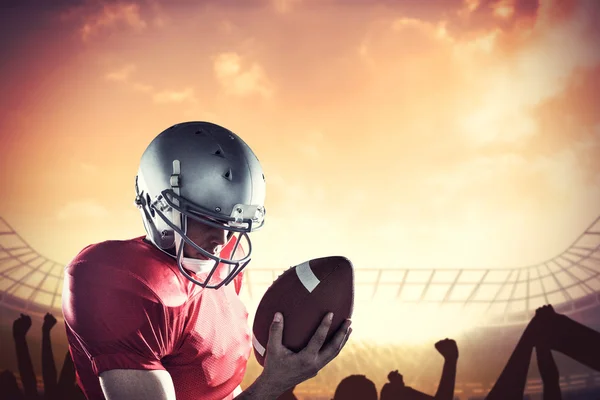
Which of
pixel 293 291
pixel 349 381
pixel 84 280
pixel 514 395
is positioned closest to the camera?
pixel 84 280

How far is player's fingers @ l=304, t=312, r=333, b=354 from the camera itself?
2.75 ft

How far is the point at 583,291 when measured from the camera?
350 cm

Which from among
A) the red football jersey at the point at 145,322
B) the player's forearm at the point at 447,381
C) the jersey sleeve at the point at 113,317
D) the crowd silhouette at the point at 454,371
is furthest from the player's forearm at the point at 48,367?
the jersey sleeve at the point at 113,317

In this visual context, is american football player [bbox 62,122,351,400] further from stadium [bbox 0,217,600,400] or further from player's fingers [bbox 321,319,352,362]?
stadium [bbox 0,217,600,400]

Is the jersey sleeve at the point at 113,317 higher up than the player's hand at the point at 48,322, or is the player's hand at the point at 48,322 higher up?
the player's hand at the point at 48,322

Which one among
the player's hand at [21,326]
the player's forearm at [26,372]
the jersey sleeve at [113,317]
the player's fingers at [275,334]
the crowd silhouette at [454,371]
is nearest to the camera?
the jersey sleeve at [113,317]

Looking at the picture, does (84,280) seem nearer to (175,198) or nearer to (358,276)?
(175,198)

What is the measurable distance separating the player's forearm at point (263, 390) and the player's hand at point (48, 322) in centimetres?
304

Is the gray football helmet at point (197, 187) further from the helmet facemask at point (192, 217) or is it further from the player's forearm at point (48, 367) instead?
the player's forearm at point (48, 367)

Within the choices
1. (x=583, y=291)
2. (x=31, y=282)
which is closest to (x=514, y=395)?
(x=583, y=291)

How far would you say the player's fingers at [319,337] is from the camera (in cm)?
84

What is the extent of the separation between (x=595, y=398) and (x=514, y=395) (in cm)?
54

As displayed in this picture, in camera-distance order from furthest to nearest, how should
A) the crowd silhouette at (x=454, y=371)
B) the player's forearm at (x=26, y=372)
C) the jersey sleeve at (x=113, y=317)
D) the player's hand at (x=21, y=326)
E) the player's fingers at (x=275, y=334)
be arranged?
1. the player's hand at (x=21, y=326)
2. the player's forearm at (x=26, y=372)
3. the crowd silhouette at (x=454, y=371)
4. the player's fingers at (x=275, y=334)
5. the jersey sleeve at (x=113, y=317)

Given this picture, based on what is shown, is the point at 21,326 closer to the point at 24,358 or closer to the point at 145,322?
the point at 24,358
